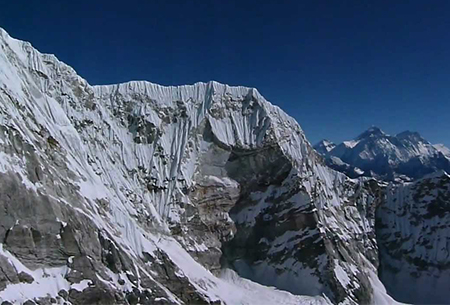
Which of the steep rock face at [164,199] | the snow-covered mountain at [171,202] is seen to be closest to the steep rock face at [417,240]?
the snow-covered mountain at [171,202]

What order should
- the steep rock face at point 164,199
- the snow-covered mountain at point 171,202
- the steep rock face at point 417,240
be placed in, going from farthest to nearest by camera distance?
the steep rock face at point 417,240
the snow-covered mountain at point 171,202
the steep rock face at point 164,199

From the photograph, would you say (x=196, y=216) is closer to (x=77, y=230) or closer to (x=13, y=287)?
(x=77, y=230)

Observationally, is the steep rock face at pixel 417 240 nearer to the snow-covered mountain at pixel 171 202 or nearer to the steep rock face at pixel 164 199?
the snow-covered mountain at pixel 171 202

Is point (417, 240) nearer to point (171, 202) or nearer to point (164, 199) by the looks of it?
point (171, 202)

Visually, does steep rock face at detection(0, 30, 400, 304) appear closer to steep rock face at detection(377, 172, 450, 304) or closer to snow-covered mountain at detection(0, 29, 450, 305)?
snow-covered mountain at detection(0, 29, 450, 305)

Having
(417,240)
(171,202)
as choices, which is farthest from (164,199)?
(417,240)

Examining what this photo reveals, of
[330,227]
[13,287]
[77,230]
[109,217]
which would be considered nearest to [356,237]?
[330,227]
